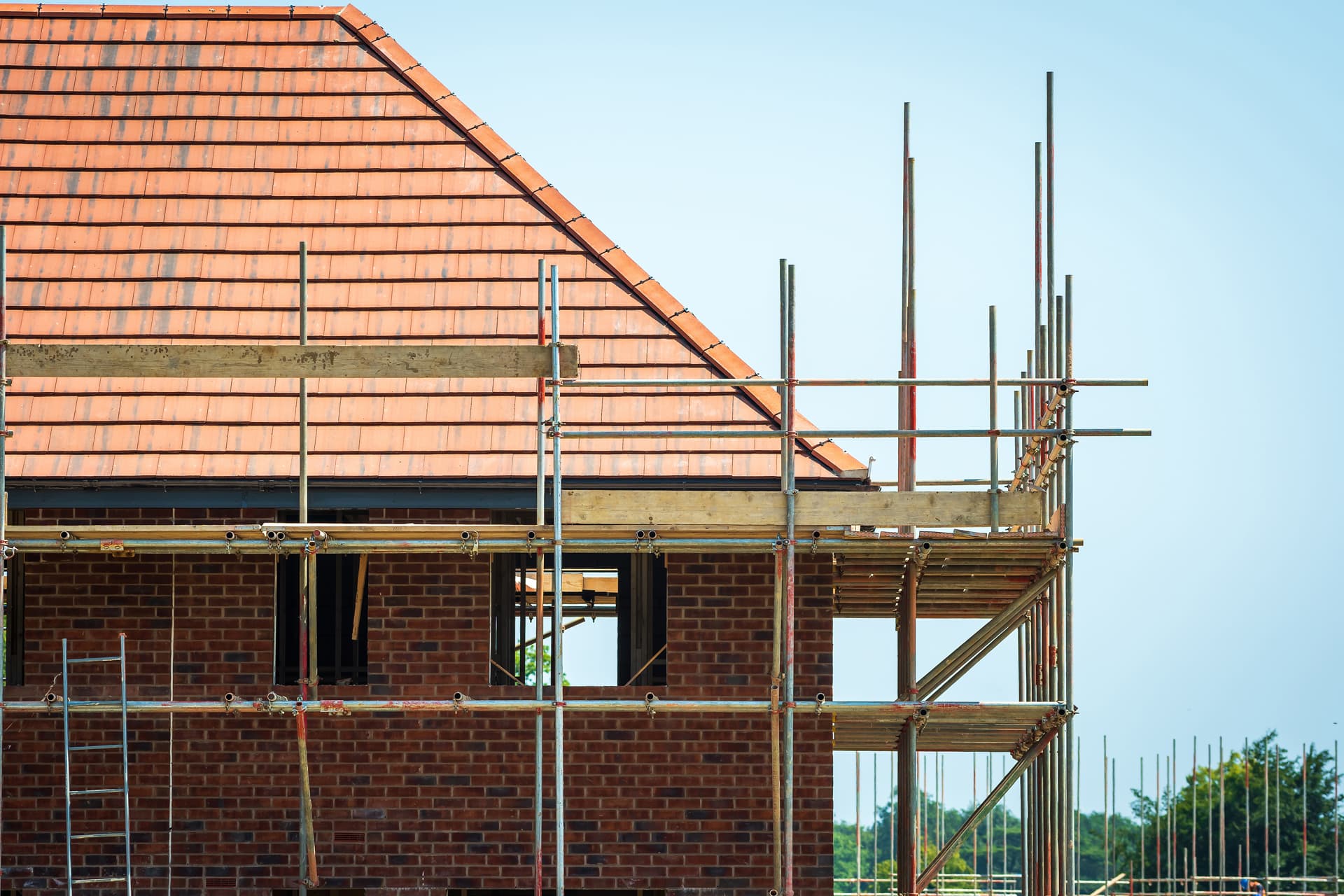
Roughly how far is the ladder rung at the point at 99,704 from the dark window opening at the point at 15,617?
546 mm

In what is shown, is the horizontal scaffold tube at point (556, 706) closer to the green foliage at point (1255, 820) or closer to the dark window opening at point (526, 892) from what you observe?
the dark window opening at point (526, 892)

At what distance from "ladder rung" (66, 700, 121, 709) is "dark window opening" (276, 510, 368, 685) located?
120 centimetres

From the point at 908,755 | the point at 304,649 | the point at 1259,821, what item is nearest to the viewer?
the point at 304,649

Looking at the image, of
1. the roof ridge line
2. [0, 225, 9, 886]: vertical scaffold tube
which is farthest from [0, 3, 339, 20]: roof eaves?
[0, 225, 9, 886]: vertical scaffold tube

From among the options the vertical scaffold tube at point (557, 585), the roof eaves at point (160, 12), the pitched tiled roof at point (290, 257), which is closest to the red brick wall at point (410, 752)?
the pitched tiled roof at point (290, 257)

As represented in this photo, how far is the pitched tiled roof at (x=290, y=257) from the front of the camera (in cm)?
1332

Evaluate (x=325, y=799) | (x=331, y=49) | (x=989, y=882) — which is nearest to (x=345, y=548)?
(x=325, y=799)

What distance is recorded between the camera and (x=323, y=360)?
479 inches

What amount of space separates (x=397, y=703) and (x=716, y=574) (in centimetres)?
261

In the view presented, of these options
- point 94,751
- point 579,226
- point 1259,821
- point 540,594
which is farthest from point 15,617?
point 1259,821

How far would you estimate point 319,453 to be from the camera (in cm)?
1328

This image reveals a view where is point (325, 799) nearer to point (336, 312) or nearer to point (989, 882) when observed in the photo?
point (336, 312)

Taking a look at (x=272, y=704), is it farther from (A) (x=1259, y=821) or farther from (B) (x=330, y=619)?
(A) (x=1259, y=821)

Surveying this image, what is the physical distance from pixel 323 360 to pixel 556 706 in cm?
271
